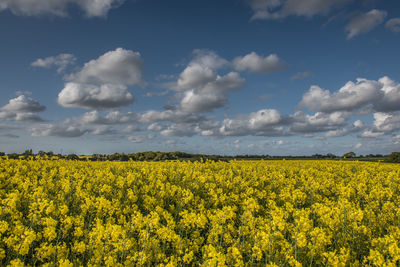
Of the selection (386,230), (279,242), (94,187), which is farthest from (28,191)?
(386,230)

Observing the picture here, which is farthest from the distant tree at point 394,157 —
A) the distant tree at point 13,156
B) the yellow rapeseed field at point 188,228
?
the distant tree at point 13,156

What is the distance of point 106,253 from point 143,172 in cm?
830

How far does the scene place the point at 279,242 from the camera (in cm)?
514

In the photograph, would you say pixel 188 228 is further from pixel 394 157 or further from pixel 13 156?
pixel 394 157

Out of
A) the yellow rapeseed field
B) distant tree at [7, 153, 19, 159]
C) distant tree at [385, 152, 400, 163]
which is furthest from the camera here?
distant tree at [385, 152, 400, 163]

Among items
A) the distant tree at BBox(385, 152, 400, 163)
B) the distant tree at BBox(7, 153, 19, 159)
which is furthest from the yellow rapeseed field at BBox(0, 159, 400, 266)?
the distant tree at BBox(385, 152, 400, 163)

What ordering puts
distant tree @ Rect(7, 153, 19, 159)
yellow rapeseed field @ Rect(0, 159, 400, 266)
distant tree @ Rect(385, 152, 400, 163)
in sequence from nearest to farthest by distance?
1. yellow rapeseed field @ Rect(0, 159, 400, 266)
2. distant tree @ Rect(7, 153, 19, 159)
3. distant tree @ Rect(385, 152, 400, 163)

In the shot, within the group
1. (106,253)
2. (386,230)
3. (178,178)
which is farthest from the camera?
(178,178)

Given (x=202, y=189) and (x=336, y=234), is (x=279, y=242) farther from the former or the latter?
(x=202, y=189)

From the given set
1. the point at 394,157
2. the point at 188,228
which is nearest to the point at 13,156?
the point at 188,228

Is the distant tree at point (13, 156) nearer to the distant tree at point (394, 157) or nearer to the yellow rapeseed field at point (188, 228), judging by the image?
the yellow rapeseed field at point (188, 228)

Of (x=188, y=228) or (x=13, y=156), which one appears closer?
(x=188, y=228)

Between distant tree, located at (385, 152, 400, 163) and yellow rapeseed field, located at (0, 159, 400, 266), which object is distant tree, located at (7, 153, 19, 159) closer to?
yellow rapeseed field, located at (0, 159, 400, 266)

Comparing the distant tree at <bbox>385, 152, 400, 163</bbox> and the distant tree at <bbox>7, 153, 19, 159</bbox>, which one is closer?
the distant tree at <bbox>7, 153, 19, 159</bbox>
